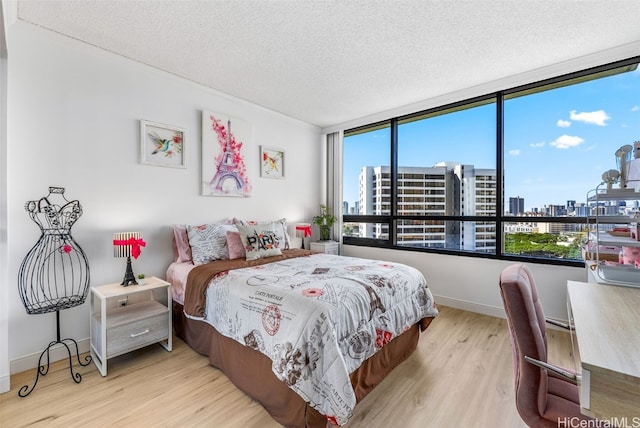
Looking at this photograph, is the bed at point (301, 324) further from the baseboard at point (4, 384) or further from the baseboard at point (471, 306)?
the baseboard at point (471, 306)

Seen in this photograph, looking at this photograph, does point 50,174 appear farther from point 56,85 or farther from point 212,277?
→ point 212,277

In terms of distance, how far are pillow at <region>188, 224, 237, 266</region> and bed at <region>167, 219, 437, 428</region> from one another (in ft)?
0.08

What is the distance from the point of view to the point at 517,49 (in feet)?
8.21

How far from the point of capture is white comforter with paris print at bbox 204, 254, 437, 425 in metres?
1.49

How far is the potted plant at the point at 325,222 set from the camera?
4.64 meters

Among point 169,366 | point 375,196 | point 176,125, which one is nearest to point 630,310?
point 169,366

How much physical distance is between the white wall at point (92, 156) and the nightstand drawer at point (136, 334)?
608 mm

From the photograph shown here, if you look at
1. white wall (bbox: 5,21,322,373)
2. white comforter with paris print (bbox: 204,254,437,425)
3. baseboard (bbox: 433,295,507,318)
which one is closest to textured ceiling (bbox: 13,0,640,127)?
white wall (bbox: 5,21,322,373)

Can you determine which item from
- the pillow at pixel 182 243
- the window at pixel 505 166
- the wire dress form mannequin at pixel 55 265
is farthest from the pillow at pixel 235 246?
the window at pixel 505 166

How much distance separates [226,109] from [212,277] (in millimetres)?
2229

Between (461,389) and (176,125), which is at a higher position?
(176,125)

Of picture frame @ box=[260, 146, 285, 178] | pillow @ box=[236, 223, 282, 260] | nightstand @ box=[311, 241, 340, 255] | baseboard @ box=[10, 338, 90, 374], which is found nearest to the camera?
baseboard @ box=[10, 338, 90, 374]

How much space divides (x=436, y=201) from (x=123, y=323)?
3.75m

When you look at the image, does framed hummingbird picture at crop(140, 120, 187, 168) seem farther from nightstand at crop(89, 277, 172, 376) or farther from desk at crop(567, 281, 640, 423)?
desk at crop(567, 281, 640, 423)
